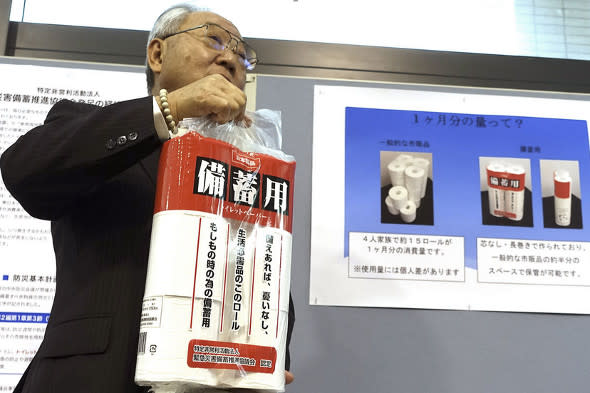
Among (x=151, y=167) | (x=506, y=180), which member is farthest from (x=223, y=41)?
(x=506, y=180)

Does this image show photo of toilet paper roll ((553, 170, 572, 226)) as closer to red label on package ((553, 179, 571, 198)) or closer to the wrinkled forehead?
red label on package ((553, 179, 571, 198))

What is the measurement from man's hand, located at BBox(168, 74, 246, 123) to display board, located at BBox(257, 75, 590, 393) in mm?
678

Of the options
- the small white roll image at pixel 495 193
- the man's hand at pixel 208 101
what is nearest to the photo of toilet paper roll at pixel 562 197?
the small white roll image at pixel 495 193

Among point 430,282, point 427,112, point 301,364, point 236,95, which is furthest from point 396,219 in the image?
point 236,95

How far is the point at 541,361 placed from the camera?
1.27 metres

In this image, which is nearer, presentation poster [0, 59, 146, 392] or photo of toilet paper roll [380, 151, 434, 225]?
presentation poster [0, 59, 146, 392]

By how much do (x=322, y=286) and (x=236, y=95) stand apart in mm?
709

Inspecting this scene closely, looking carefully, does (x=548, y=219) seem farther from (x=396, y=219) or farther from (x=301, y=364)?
(x=301, y=364)

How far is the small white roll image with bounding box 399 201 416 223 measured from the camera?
1324 mm

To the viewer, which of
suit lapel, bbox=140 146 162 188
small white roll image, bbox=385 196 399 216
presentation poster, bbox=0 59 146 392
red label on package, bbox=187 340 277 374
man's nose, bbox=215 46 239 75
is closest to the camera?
red label on package, bbox=187 340 277 374

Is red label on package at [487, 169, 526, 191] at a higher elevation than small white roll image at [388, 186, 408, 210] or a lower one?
higher

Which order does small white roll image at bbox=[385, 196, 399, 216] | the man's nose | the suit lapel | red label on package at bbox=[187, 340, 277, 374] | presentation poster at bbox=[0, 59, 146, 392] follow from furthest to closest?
small white roll image at bbox=[385, 196, 399, 216], presentation poster at bbox=[0, 59, 146, 392], the man's nose, the suit lapel, red label on package at bbox=[187, 340, 277, 374]

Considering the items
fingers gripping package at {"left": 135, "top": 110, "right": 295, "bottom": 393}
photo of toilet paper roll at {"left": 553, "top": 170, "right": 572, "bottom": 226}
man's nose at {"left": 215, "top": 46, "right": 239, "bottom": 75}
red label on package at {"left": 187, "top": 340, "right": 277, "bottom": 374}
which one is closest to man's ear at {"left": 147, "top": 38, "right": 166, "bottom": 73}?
man's nose at {"left": 215, "top": 46, "right": 239, "bottom": 75}

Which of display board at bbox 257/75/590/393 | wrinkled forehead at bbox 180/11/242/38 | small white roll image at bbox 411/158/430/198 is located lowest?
display board at bbox 257/75/590/393
